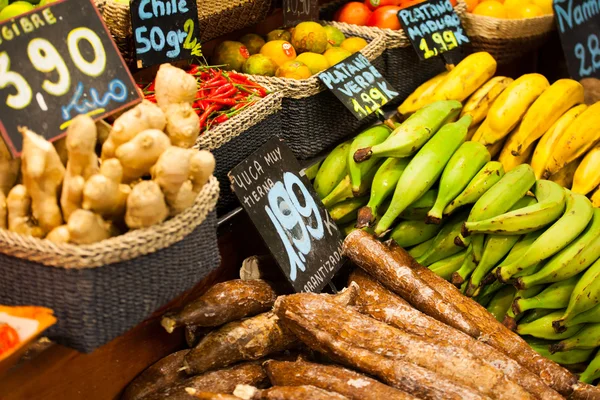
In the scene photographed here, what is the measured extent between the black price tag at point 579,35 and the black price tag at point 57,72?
7.84ft

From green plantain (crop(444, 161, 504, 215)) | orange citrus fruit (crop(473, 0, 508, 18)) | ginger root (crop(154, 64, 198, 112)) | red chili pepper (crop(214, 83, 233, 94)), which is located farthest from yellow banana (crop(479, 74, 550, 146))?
ginger root (crop(154, 64, 198, 112))

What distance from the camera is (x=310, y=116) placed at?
2408mm

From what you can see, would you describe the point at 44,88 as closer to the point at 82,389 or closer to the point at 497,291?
the point at 82,389

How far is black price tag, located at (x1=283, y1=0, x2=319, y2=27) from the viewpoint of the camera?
9.11 feet

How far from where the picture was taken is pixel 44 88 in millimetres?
1426

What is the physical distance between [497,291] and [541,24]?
1523 millimetres

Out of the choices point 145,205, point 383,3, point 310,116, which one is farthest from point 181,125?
point 383,3

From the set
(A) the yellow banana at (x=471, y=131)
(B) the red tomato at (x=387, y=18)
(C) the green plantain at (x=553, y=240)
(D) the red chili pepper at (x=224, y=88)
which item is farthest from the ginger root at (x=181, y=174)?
(B) the red tomato at (x=387, y=18)

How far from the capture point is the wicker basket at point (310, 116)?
7.63ft

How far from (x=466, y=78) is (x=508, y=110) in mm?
245

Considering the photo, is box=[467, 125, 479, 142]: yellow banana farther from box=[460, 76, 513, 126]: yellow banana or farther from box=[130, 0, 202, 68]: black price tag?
box=[130, 0, 202, 68]: black price tag

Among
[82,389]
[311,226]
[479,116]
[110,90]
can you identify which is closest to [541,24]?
[479,116]

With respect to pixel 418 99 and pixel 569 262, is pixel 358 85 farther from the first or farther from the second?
pixel 569 262

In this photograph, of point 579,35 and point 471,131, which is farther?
point 579,35
